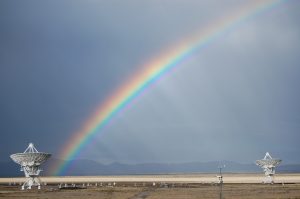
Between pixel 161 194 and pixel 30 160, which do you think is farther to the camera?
pixel 30 160

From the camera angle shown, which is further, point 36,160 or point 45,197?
point 36,160

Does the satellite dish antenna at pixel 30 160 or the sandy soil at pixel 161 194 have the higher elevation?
the satellite dish antenna at pixel 30 160

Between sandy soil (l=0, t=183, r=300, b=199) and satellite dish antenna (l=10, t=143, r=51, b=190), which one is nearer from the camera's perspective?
sandy soil (l=0, t=183, r=300, b=199)

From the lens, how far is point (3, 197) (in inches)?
3861

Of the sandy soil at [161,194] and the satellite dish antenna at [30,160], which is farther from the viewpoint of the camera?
the satellite dish antenna at [30,160]

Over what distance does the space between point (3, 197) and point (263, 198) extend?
56501 millimetres

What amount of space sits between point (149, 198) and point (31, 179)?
59.1 metres

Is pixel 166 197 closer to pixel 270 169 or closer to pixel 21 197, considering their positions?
pixel 21 197

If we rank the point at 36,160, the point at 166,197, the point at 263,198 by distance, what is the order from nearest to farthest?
1. the point at 263,198
2. the point at 166,197
3. the point at 36,160

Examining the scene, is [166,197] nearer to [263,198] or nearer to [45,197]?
[263,198]

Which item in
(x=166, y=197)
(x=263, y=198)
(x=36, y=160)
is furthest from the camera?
(x=36, y=160)

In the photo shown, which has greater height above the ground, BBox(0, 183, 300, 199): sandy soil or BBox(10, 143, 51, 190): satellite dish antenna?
BBox(10, 143, 51, 190): satellite dish antenna

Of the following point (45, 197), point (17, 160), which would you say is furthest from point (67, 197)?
point (17, 160)

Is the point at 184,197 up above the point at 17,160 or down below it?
below
